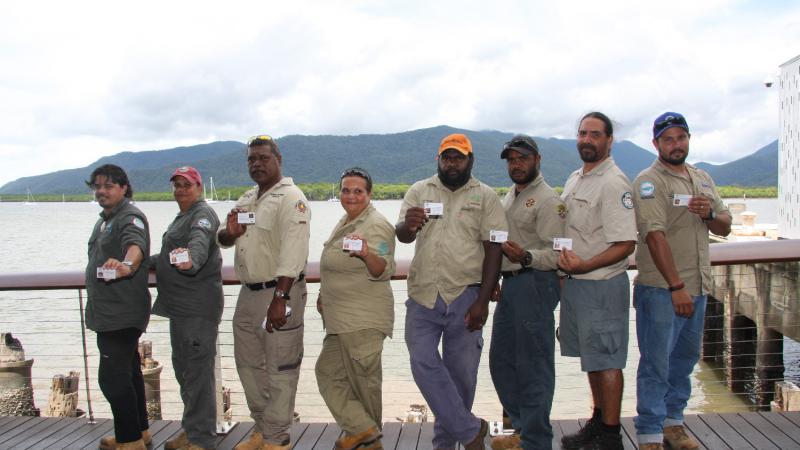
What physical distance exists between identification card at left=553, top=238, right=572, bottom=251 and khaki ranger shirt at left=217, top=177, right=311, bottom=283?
4.44 feet

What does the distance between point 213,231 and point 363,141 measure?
551 ft

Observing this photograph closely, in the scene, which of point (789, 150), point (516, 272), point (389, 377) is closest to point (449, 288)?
point (516, 272)

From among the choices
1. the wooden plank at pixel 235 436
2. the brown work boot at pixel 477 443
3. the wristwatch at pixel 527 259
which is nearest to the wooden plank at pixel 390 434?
the brown work boot at pixel 477 443

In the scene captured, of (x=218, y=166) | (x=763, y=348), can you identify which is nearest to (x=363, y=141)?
(x=218, y=166)

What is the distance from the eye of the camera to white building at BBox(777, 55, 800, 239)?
19.4 m

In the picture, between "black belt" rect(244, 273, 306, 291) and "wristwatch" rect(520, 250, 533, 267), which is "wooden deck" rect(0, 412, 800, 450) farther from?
"wristwatch" rect(520, 250, 533, 267)

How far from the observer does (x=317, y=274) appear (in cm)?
392

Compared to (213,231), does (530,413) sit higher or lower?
lower

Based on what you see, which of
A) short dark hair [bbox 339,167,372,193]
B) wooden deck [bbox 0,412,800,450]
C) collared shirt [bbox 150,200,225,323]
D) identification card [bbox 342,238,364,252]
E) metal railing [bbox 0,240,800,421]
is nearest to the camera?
identification card [bbox 342,238,364,252]

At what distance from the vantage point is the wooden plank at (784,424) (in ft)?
12.4

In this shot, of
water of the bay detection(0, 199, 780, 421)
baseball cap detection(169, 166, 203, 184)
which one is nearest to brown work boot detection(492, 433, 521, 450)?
baseball cap detection(169, 166, 203, 184)

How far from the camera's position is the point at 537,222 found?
11.3 ft

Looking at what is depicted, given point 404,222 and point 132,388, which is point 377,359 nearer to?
point 404,222

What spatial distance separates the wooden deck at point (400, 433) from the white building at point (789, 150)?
17895 mm
